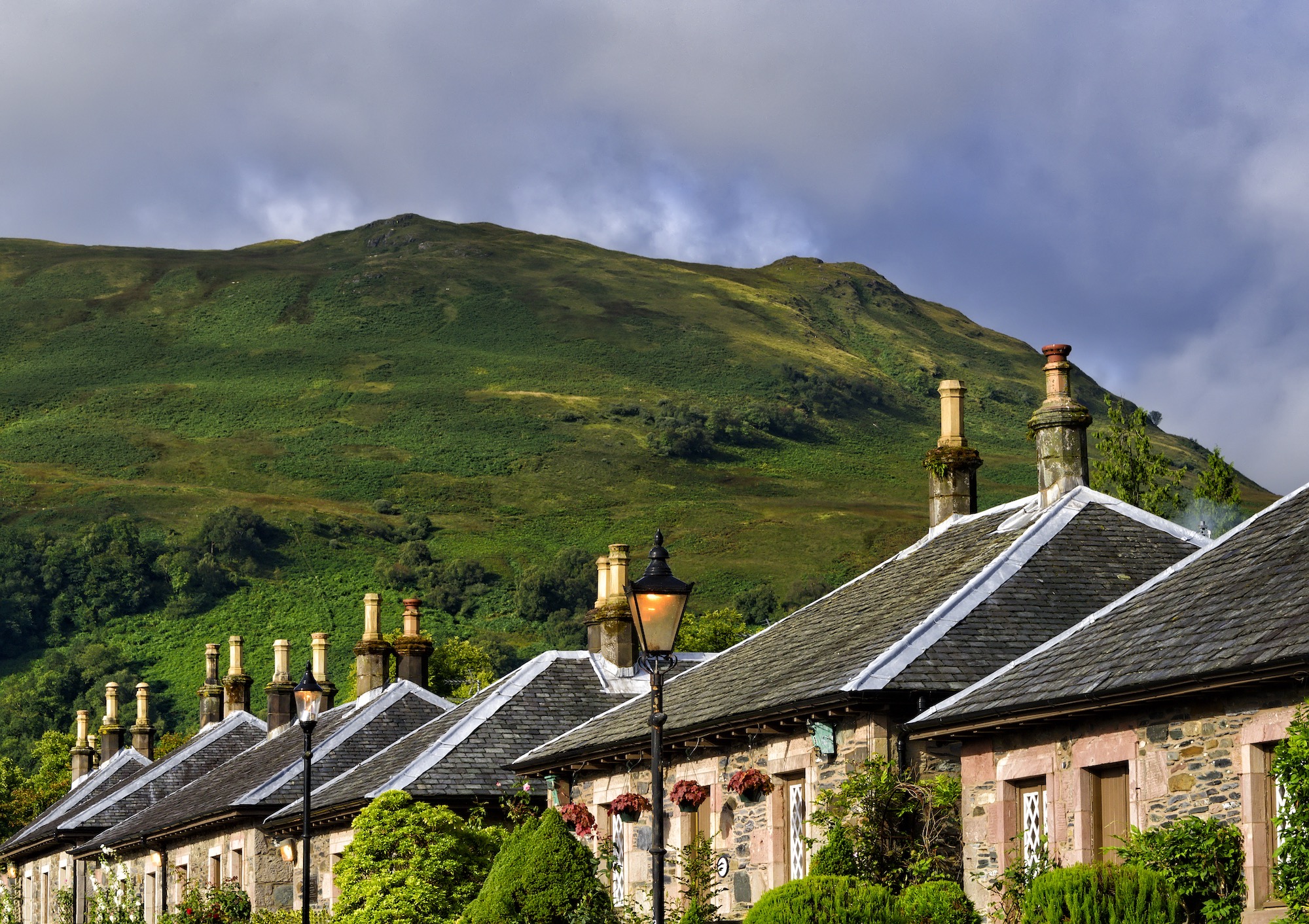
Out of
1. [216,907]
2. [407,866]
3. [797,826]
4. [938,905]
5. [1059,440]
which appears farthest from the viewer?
[216,907]

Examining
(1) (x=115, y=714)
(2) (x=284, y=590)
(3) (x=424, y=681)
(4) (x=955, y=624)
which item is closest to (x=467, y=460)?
(2) (x=284, y=590)

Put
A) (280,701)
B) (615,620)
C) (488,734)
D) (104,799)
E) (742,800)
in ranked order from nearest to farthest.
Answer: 1. (742,800)
2. (488,734)
3. (615,620)
4. (280,701)
5. (104,799)

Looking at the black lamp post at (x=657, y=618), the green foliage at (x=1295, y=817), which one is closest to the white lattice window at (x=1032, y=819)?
the green foliage at (x=1295, y=817)

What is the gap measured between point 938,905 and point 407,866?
37.8 feet

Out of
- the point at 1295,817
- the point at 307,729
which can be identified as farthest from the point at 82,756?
the point at 1295,817

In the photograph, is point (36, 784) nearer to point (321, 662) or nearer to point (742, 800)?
point (321, 662)

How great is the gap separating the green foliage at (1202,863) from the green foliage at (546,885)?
8.13m

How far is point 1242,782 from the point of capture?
613 inches

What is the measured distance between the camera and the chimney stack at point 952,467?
27250mm

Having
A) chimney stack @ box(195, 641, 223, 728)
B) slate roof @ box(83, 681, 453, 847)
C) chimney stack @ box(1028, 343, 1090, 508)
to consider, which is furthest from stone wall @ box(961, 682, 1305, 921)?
chimney stack @ box(195, 641, 223, 728)

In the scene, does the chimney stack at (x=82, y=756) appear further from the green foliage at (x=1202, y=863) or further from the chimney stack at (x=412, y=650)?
the green foliage at (x=1202, y=863)

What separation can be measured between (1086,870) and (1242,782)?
4.85 ft

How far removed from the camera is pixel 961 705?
19188mm

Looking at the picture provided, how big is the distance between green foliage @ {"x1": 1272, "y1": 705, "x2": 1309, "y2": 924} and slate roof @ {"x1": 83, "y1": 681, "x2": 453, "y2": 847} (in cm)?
2395
